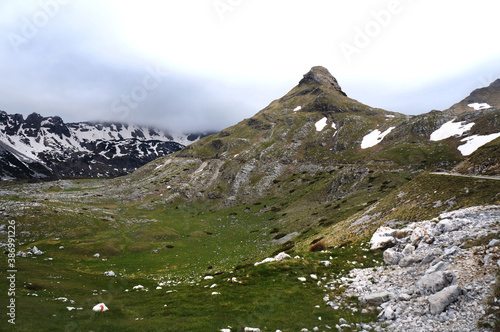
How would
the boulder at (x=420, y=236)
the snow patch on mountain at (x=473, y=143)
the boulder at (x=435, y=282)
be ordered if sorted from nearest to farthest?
the boulder at (x=435, y=282) → the boulder at (x=420, y=236) → the snow patch on mountain at (x=473, y=143)

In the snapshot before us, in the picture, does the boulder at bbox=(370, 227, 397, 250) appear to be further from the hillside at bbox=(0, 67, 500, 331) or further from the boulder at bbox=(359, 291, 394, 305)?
the boulder at bbox=(359, 291, 394, 305)

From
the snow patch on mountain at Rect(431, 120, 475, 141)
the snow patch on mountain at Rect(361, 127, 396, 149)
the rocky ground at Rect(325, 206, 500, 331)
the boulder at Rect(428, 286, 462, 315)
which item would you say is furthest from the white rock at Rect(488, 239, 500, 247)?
the snow patch on mountain at Rect(361, 127, 396, 149)

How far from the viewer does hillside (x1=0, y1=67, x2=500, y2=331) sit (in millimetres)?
16500

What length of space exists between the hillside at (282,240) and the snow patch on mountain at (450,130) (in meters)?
0.75

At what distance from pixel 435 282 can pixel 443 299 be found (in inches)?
78.7

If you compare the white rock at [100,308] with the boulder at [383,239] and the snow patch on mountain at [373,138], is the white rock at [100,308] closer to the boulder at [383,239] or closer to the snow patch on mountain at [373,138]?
the boulder at [383,239]

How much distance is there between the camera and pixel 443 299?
13555mm

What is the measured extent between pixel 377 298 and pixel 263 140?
163407mm

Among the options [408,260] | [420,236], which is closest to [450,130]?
[420,236]

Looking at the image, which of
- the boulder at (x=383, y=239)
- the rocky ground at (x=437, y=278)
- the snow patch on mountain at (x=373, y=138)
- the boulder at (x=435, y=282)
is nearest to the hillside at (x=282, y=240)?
the rocky ground at (x=437, y=278)

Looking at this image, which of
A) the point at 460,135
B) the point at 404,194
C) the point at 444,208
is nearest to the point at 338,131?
the point at 460,135

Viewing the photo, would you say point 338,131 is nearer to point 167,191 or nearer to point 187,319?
point 167,191

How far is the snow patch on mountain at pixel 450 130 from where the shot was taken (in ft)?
317

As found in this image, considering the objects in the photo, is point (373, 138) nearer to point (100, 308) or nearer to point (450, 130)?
point (450, 130)
